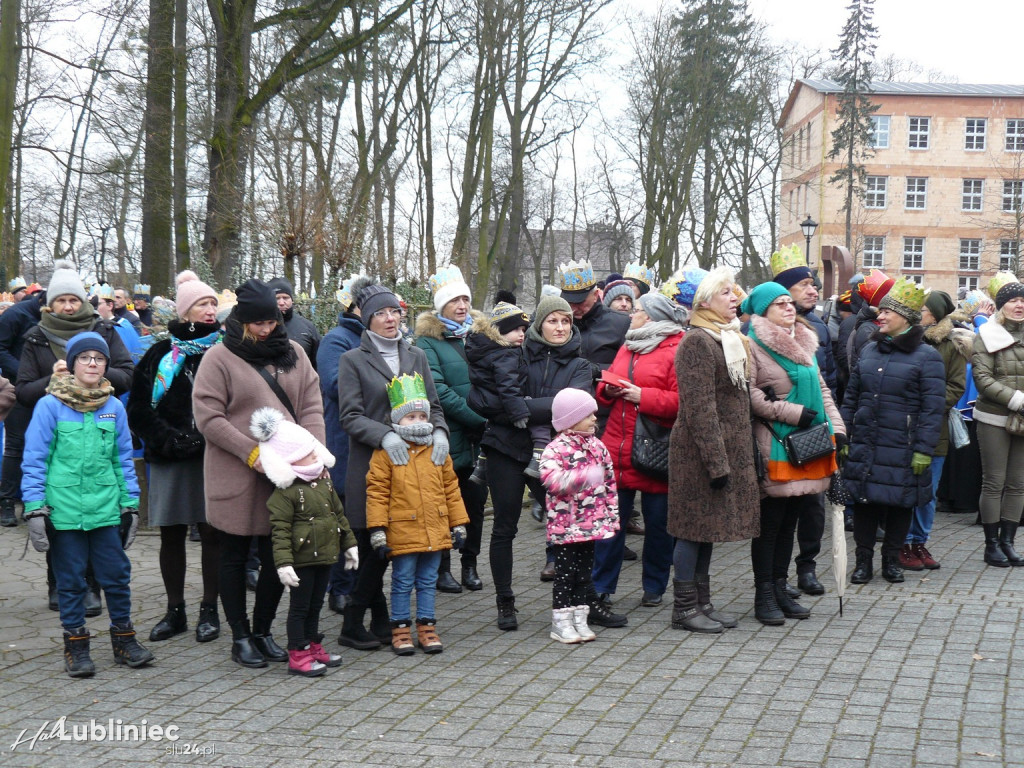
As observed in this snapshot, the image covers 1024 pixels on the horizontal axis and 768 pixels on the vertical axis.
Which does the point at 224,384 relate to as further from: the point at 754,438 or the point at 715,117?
the point at 715,117

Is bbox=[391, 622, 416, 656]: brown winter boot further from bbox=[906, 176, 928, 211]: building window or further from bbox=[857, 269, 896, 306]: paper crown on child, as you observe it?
bbox=[906, 176, 928, 211]: building window

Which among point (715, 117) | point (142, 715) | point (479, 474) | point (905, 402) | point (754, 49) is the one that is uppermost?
point (754, 49)

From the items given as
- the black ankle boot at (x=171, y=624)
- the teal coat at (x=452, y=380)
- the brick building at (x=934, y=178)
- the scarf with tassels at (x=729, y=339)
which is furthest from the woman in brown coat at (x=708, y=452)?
the brick building at (x=934, y=178)

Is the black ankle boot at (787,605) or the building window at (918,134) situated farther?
the building window at (918,134)

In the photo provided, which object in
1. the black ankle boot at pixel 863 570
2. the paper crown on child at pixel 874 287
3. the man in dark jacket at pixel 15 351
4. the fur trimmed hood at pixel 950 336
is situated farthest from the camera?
the paper crown on child at pixel 874 287

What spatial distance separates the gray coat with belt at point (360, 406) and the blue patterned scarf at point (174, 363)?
86 cm

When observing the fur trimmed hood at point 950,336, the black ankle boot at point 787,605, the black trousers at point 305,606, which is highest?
the fur trimmed hood at point 950,336

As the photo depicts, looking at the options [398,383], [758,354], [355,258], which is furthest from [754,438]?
[355,258]

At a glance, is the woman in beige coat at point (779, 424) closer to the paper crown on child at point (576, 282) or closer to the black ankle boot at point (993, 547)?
the paper crown on child at point (576, 282)

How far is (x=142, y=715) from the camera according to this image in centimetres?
511

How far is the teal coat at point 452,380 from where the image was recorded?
7.25 m

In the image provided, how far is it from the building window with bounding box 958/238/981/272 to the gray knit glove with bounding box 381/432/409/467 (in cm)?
6531

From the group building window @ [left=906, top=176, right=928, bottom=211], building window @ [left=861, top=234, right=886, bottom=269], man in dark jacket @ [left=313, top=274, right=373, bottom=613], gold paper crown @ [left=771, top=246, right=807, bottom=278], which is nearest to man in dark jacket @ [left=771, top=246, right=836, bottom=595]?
gold paper crown @ [left=771, top=246, right=807, bottom=278]

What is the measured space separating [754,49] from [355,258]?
19.8 metres
